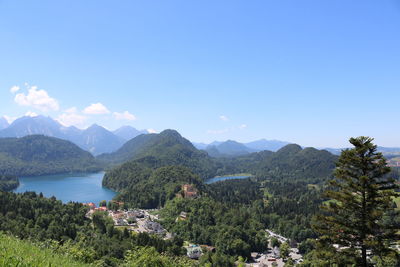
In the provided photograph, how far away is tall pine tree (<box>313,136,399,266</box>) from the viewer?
11.9m

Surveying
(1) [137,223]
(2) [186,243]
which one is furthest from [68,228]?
(1) [137,223]

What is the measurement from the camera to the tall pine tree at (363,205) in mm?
11875

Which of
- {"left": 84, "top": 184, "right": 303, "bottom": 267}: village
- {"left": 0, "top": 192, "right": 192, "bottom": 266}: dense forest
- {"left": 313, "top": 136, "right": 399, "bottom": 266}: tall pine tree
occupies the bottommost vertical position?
{"left": 84, "top": 184, "right": 303, "bottom": 267}: village

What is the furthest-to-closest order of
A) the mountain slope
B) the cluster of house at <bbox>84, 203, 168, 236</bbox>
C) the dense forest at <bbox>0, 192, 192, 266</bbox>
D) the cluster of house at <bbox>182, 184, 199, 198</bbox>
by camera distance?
the mountain slope < the cluster of house at <bbox>182, 184, 199, 198</bbox> < the cluster of house at <bbox>84, 203, 168, 236</bbox> < the dense forest at <bbox>0, 192, 192, 266</bbox>

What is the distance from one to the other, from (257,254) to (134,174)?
96968 millimetres

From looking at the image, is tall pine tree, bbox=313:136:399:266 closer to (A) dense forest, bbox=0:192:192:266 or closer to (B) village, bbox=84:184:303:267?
(A) dense forest, bbox=0:192:192:266

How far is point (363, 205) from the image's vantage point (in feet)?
40.4

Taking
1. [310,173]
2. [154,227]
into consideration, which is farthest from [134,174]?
[310,173]

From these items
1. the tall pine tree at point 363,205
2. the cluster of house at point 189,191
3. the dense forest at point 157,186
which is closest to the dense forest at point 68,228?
the tall pine tree at point 363,205

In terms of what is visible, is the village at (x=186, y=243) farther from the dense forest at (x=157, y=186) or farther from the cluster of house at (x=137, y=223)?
the dense forest at (x=157, y=186)

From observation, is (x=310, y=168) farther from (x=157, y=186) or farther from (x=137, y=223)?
(x=137, y=223)

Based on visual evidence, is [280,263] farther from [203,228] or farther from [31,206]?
[31,206]

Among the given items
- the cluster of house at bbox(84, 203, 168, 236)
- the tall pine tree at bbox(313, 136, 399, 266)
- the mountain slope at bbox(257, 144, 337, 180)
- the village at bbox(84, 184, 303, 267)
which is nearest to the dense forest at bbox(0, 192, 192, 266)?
the village at bbox(84, 184, 303, 267)

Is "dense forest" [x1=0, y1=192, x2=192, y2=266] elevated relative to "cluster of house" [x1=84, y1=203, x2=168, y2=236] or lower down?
elevated
